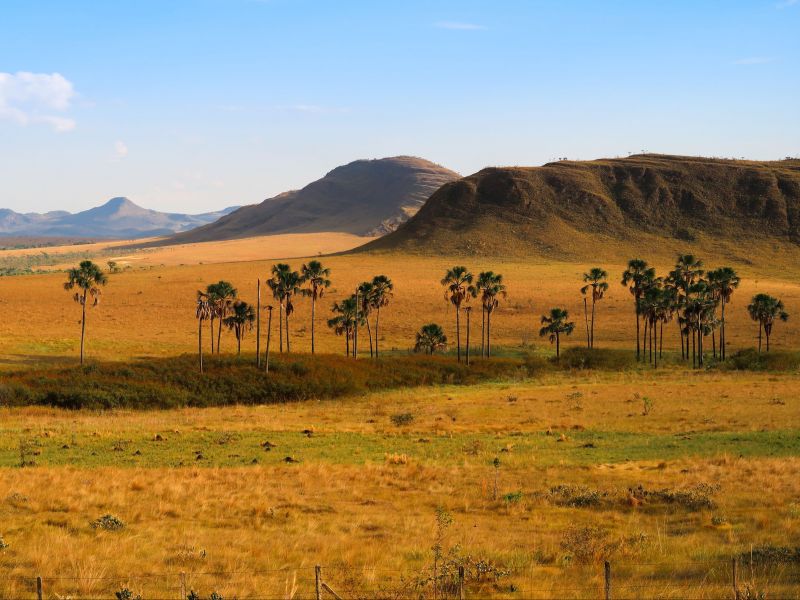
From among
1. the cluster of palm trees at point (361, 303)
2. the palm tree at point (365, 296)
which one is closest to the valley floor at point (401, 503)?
the cluster of palm trees at point (361, 303)

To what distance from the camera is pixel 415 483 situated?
94.5ft

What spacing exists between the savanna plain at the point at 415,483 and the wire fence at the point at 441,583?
0.07 metres

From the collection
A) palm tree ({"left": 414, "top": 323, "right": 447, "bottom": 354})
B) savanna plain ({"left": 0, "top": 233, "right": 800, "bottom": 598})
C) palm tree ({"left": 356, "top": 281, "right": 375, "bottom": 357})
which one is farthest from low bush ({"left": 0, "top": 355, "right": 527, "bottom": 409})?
palm tree ({"left": 414, "top": 323, "right": 447, "bottom": 354})

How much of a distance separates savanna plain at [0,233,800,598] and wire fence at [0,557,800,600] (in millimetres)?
67

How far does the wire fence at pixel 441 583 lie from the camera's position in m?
16.0

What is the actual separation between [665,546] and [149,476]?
59.1 ft

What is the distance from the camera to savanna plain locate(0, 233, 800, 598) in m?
17.8

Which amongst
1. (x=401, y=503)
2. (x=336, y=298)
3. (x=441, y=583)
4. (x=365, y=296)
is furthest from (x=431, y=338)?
(x=441, y=583)

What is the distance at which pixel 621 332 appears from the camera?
107438 mm

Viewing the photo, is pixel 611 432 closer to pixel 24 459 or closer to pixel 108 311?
pixel 24 459

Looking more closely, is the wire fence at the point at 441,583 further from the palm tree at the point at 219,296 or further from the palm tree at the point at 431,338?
the palm tree at the point at 431,338

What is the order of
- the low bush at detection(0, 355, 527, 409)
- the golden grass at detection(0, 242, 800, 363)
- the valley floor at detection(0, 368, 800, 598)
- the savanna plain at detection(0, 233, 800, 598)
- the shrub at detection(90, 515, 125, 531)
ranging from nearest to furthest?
the valley floor at detection(0, 368, 800, 598)
the savanna plain at detection(0, 233, 800, 598)
the shrub at detection(90, 515, 125, 531)
the low bush at detection(0, 355, 527, 409)
the golden grass at detection(0, 242, 800, 363)

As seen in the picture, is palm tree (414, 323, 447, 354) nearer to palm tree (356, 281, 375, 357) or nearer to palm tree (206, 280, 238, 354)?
palm tree (356, 281, 375, 357)

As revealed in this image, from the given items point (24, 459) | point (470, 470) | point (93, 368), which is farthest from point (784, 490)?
point (93, 368)
